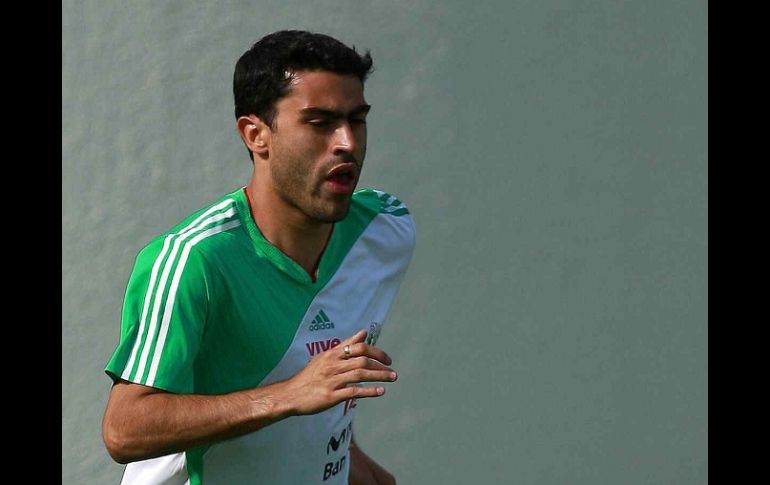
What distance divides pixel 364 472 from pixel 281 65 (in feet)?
4.02

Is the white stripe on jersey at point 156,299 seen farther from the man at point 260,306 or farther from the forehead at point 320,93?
the forehead at point 320,93

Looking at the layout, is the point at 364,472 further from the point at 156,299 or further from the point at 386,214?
the point at 156,299

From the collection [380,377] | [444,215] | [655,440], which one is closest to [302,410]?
[380,377]

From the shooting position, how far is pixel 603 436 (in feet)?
16.8

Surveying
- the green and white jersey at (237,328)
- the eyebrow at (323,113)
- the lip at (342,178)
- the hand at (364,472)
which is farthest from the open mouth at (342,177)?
the hand at (364,472)

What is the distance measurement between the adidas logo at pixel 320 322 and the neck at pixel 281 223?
0.41ft

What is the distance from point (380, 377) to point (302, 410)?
0.58 ft

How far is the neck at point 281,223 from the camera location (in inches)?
133

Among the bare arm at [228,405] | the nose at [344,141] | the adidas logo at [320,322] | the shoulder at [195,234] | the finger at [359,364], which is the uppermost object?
the nose at [344,141]

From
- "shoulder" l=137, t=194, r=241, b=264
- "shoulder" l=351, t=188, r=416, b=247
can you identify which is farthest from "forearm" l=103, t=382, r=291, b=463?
"shoulder" l=351, t=188, r=416, b=247

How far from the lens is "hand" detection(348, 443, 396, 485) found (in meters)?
3.93

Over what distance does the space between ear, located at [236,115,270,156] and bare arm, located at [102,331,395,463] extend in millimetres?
651

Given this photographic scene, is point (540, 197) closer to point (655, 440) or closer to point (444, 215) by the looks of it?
point (444, 215)

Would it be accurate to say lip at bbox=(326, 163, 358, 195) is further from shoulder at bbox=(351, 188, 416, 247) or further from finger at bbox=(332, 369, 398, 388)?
finger at bbox=(332, 369, 398, 388)
